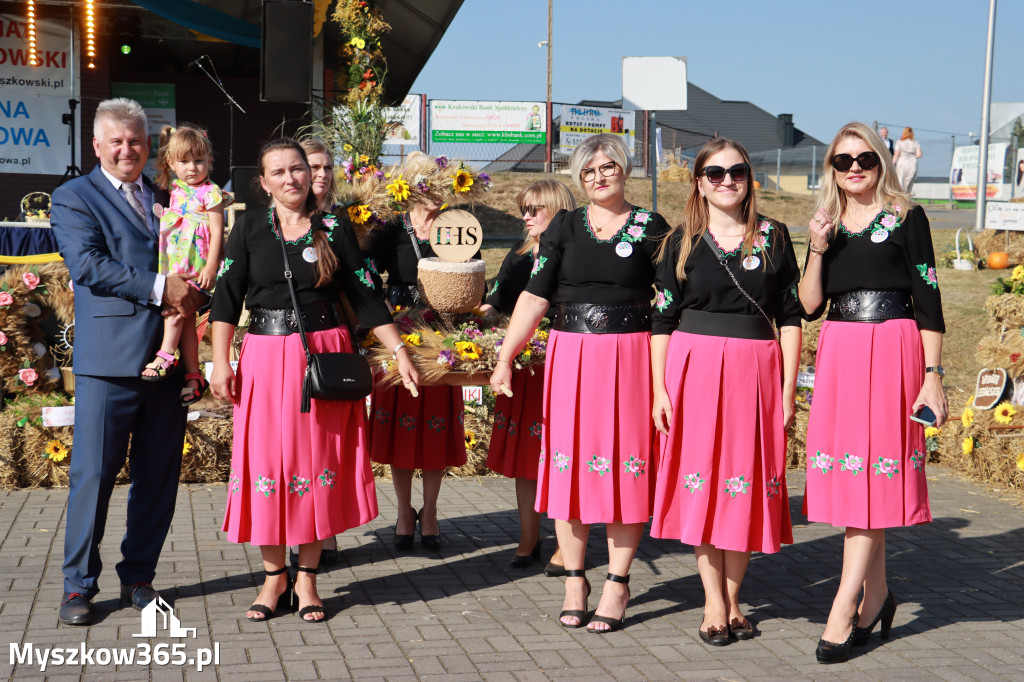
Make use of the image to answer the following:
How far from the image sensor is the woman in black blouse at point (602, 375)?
4078 mm

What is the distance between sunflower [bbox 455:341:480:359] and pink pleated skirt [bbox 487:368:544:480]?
1.86 feet

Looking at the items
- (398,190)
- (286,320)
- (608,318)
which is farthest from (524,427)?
(286,320)

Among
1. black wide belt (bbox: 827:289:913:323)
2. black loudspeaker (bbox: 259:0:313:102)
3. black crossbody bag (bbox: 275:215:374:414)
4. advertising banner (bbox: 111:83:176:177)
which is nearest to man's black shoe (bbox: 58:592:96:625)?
black crossbody bag (bbox: 275:215:374:414)

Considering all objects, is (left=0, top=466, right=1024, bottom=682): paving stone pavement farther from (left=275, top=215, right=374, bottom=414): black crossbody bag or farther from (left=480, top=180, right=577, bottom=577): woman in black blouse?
(left=275, top=215, right=374, bottom=414): black crossbody bag

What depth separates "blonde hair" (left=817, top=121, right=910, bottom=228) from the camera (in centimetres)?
379

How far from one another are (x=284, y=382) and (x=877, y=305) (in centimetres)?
232

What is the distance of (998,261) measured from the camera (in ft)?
45.8

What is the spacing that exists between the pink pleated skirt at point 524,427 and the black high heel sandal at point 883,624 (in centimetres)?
169

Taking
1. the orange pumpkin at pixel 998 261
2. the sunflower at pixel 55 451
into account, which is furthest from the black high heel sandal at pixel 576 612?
the orange pumpkin at pixel 998 261

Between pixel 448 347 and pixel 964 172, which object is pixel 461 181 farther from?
pixel 964 172

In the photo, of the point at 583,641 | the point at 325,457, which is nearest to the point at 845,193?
the point at 583,641

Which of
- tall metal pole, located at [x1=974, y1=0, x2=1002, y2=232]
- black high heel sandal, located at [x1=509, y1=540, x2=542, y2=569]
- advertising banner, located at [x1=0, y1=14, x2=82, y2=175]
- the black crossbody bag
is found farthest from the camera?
tall metal pole, located at [x1=974, y1=0, x2=1002, y2=232]

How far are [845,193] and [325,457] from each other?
7.60 ft

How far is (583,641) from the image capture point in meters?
3.96
